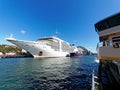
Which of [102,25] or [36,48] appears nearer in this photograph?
[102,25]

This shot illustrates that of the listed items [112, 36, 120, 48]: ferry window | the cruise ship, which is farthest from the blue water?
the cruise ship

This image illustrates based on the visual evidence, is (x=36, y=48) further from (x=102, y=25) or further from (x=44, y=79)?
(x=102, y=25)

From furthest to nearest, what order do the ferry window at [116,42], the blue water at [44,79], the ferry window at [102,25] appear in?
the blue water at [44,79]
the ferry window at [102,25]
the ferry window at [116,42]

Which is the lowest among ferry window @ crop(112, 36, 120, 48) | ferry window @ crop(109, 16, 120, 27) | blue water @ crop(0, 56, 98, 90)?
blue water @ crop(0, 56, 98, 90)

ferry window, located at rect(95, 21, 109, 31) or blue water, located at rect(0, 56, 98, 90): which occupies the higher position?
ferry window, located at rect(95, 21, 109, 31)

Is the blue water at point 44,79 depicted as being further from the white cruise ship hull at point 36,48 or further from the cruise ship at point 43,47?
the cruise ship at point 43,47

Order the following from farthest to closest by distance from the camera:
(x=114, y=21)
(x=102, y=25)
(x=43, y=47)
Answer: (x=43, y=47), (x=102, y=25), (x=114, y=21)

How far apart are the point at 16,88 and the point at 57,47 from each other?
219 feet

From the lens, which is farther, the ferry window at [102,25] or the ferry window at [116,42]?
the ferry window at [102,25]

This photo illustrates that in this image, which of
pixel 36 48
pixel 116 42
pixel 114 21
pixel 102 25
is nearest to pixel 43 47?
pixel 36 48

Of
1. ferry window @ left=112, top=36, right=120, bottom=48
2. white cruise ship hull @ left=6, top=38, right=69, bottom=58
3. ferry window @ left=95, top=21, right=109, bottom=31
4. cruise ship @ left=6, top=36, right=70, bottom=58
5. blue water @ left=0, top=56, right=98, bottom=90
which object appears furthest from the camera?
cruise ship @ left=6, top=36, right=70, bottom=58

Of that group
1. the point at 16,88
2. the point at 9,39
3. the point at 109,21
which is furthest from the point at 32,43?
the point at 109,21

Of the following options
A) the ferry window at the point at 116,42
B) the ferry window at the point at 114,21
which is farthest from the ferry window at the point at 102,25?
the ferry window at the point at 116,42

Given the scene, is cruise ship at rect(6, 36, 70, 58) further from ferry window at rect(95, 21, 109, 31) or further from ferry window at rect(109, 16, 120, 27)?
ferry window at rect(109, 16, 120, 27)
